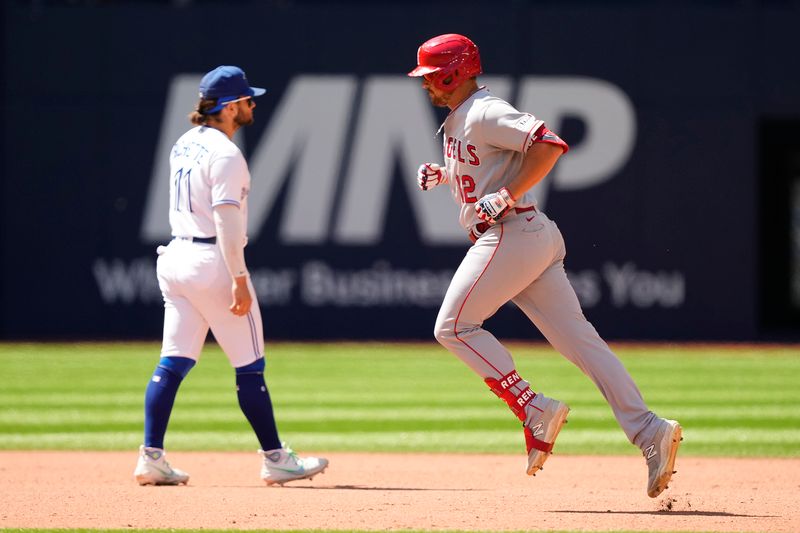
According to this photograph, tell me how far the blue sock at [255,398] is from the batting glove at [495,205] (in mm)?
1447

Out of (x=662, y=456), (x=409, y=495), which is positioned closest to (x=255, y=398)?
(x=409, y=495)

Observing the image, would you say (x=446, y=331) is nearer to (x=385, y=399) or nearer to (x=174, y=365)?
(x=174, y=365)

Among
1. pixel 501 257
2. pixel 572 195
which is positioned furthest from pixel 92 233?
pixel 501 257

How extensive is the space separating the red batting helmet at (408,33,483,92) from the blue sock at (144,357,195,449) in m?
1.78

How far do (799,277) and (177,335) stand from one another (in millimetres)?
11954

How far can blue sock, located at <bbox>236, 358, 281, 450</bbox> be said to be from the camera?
20.8ft

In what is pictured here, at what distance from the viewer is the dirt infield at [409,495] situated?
531 cm

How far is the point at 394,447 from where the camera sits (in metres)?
8.28

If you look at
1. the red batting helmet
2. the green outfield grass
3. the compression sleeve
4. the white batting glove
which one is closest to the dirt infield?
the green outfield grass

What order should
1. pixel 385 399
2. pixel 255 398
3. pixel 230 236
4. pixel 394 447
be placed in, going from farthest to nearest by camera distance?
pixel 385 399 → pixel 394 447 → pixel 255 398 → pixel 230 236

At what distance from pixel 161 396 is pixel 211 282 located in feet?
1.95

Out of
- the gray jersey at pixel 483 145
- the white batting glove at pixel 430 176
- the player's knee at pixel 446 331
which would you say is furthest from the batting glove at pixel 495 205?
the white batting glove at pixel 430 176

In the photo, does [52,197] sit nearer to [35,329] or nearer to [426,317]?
[35,329]

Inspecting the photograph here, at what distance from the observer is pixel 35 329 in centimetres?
1647
